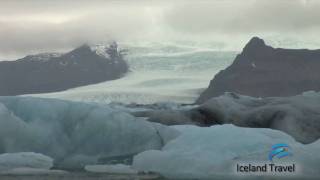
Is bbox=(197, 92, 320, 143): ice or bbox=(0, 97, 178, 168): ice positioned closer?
bbox=(0, 97, 178, 168): ice

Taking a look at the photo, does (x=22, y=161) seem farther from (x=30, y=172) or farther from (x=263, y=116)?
(x=263, y=116)

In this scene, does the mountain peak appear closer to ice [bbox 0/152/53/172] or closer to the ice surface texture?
the ice surface texture

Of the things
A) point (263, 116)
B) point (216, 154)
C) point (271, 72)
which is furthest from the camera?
point (271, 72)

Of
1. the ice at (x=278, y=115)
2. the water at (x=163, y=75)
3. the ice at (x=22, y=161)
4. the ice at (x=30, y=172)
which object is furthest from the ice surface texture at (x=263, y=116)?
the water at (x=163, y=75)

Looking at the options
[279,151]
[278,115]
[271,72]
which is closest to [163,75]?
[271,72]

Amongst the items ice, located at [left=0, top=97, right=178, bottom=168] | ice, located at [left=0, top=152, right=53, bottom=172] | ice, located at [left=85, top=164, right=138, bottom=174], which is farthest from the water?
ice, located at [left=85, top=164, right=138, bottom=174]

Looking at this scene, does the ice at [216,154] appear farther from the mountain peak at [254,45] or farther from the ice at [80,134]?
the mountain peak at [254,45]

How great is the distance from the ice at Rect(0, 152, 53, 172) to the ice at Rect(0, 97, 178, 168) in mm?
1506

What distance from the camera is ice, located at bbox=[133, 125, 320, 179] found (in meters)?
23.7

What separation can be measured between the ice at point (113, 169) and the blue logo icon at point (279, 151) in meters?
4.77

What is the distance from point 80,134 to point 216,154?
6.48 meters

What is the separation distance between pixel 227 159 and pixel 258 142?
5.80ft

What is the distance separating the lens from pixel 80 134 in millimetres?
28375

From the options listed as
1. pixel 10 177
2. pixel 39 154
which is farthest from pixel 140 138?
pixel 10 177
